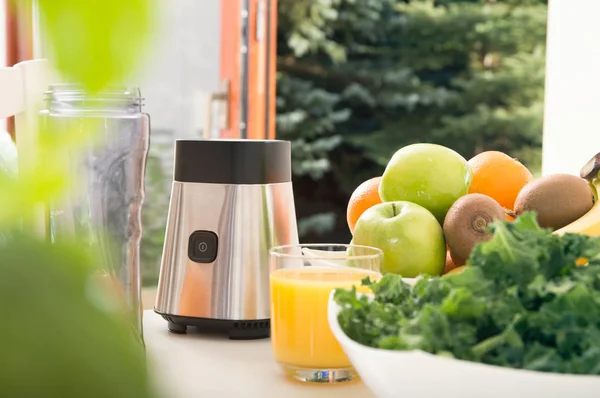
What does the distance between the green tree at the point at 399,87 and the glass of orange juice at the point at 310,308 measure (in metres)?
6.12

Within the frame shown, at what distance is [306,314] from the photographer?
2.33 ft

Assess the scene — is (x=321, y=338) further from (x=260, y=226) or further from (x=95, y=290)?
(x=95, y=290)

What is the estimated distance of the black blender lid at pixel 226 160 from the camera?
2.82 feet

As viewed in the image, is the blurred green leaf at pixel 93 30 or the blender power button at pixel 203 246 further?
the blender power button at pixel 203 246

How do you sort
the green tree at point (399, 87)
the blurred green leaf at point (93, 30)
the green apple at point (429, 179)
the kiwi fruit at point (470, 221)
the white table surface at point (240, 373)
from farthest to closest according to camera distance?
the green tree at point (399, 87), the green apple at point (429, 179), the kiwi fruit at point (470, 221), the white table surface at point (240, 373), the blurred green leaf at point (93, 30)

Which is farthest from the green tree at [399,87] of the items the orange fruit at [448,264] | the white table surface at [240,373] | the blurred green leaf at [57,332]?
the blurred green leaf at [57,332]

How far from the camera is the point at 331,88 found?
6957 mm

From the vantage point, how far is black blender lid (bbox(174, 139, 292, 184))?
86 centimetres

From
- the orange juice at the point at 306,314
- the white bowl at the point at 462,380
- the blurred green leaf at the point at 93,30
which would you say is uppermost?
the blurred green leaf at the point at 93,30

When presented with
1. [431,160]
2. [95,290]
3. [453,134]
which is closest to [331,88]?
[453,134]

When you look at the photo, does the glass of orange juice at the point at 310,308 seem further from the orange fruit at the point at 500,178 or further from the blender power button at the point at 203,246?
the orange fruit at the point at 500,178

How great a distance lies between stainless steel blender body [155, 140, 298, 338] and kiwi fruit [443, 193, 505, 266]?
212 millimetres

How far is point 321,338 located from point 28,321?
63 centimetres

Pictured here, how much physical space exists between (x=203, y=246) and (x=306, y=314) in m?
0.21
